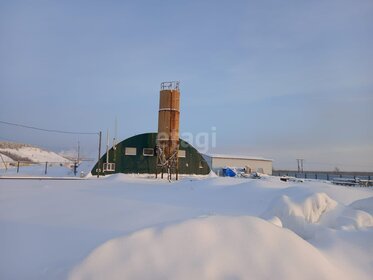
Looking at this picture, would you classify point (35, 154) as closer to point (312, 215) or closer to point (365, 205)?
point (365, 205)

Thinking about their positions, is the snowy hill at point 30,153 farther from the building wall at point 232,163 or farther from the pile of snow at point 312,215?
the pile of snow at point 312,215

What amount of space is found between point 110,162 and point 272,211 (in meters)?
27.4

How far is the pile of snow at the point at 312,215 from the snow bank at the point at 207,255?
214 centimetres

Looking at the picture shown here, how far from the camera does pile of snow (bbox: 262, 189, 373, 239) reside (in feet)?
20.9

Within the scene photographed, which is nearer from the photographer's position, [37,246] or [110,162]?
[37,246]

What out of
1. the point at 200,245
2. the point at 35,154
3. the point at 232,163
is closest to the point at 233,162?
the point at 232,163

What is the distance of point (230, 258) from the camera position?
374 cm

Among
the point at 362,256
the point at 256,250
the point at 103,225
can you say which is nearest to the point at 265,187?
the point at 103,225

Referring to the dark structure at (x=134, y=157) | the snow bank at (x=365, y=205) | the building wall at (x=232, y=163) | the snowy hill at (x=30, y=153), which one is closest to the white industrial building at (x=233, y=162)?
the building wall at (x=232, y=163)

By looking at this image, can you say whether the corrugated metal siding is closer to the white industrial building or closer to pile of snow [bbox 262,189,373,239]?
the white industrial building

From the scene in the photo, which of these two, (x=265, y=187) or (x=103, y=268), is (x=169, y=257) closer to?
(x=103, y=268)

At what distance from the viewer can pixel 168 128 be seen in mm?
31703

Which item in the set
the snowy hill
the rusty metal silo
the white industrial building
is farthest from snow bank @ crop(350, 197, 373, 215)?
the snowy hill

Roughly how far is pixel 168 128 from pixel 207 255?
28.1m
